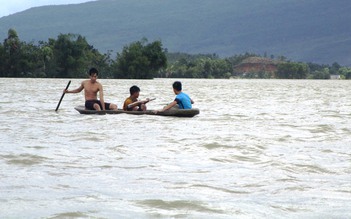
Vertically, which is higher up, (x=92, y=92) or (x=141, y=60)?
(x=92, y=92)

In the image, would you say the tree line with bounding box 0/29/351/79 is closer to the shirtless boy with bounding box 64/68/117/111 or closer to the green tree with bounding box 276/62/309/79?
the shirtless boy with bounding box 64/68/117/111

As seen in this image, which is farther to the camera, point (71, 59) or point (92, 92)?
point (71, 59)

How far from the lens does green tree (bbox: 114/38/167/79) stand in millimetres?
85438

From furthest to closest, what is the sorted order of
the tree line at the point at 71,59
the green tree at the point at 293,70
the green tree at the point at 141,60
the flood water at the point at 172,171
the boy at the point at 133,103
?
1. the green tree at the point at 293,70
2. the green tree at the point at 141,60
3. the tree line at the point at 71,59
4. the boy at the point at 133,103
5. the flood water at the point at 172,171

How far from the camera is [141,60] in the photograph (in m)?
84.9

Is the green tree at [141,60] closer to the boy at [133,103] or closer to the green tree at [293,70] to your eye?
the boy at [133,103]

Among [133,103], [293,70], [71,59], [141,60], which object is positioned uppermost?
[133,103]

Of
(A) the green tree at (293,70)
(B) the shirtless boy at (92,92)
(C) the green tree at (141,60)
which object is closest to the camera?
(B) the shirtless boy at (92,92)

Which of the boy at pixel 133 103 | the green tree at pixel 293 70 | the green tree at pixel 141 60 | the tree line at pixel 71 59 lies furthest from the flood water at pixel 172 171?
the green tree at pixel 293 70

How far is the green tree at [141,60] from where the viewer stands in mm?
85438

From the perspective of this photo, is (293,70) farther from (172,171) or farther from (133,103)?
(172,171)

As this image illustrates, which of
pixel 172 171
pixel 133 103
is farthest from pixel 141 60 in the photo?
pixel 172 171

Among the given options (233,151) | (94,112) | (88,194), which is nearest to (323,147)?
(233,151)

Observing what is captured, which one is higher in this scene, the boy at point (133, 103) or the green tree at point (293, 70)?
the boy at point (133, 103)
